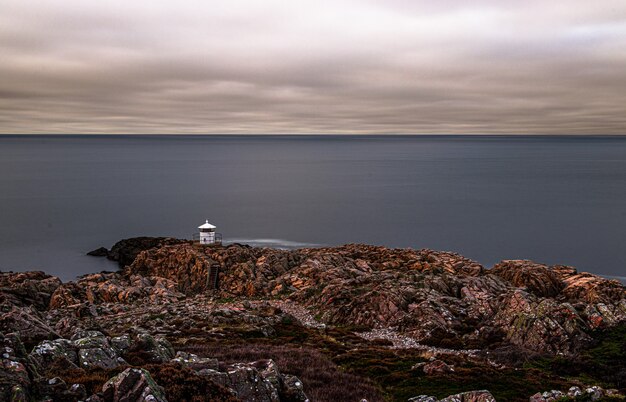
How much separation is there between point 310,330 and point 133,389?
87.4 ft

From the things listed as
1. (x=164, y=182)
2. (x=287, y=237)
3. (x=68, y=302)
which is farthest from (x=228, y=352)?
(x=164, y=182)

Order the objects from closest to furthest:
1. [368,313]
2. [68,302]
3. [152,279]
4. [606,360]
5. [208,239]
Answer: [606,360] → [368,313] → [68,302] → [152,279] → [208,239]

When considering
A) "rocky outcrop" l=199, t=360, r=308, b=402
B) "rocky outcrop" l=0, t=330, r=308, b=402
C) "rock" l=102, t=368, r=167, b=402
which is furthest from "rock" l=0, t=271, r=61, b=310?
"rock" l=102, t=368, r=167, b=402

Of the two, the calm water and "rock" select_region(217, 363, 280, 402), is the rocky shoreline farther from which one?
the calm water

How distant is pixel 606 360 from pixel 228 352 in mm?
23222

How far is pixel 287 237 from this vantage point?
9862cm

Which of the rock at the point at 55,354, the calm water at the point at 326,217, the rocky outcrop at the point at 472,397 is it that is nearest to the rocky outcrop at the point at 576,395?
the rocky outcrop at the point at 472,397

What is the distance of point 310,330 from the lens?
124ft

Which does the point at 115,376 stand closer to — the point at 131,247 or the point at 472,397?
the point at 472,397

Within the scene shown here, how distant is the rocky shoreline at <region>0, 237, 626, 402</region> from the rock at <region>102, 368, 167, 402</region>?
0.03 m

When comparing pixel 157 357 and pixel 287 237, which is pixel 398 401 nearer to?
pixel 157 357

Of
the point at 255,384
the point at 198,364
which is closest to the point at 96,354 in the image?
the point at 198,364

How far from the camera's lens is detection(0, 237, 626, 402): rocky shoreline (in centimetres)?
1590

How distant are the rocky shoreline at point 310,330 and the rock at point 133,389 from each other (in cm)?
3
